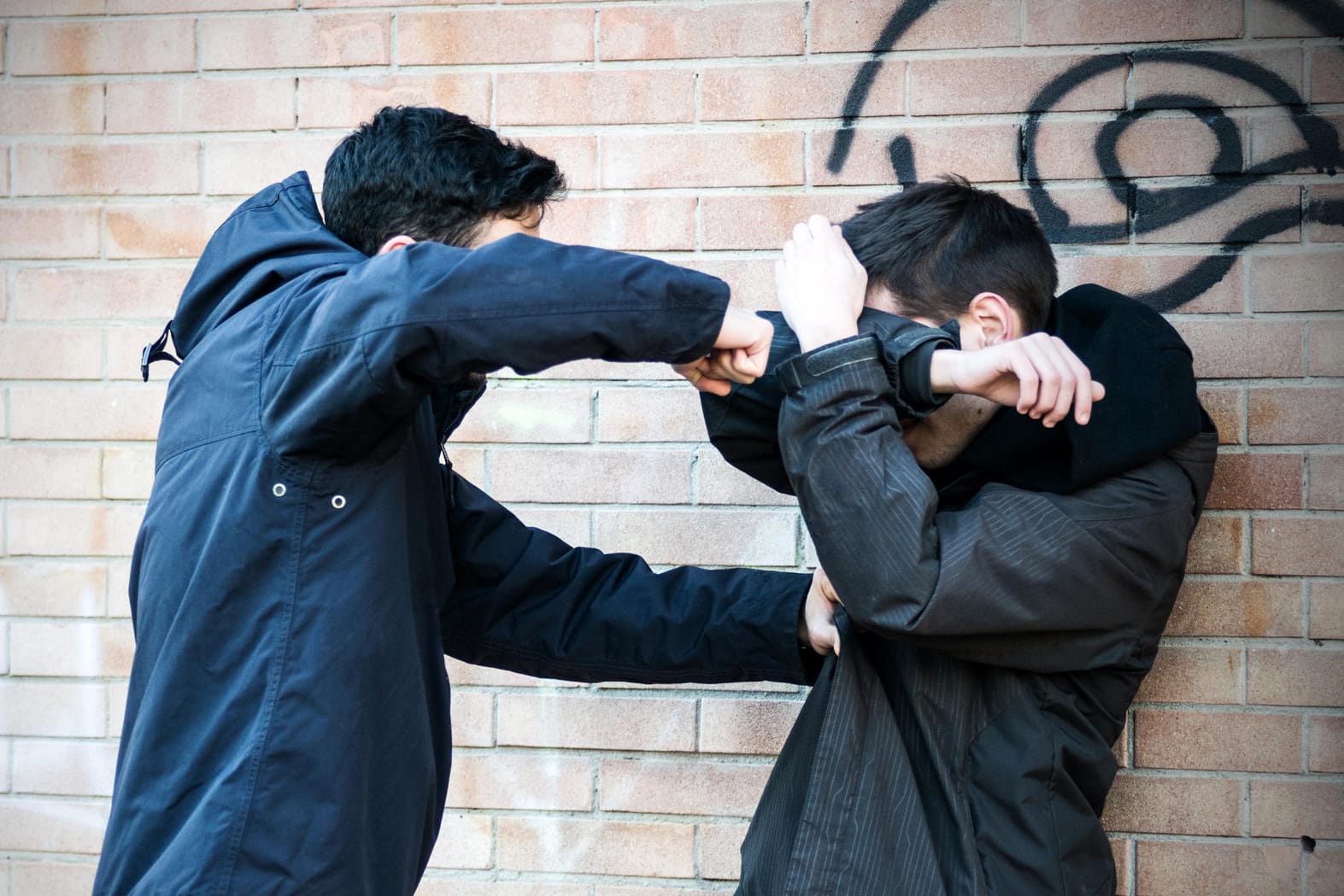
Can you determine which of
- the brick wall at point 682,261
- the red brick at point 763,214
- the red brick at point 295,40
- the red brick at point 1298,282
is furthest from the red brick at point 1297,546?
the red brick at point 295,40

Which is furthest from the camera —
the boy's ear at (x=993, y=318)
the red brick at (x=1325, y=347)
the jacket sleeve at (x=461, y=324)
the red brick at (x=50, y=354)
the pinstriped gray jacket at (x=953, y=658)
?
the red brick at (x=50, y=354)

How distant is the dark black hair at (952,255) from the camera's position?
1.79 meters

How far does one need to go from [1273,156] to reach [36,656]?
2.83 metres

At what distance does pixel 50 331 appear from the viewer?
103 inches

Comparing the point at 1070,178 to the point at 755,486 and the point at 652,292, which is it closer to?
the point at 755,486

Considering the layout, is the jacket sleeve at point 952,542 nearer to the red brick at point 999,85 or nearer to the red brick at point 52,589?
the red brick at point 999,85

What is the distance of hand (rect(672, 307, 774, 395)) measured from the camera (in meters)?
1.54

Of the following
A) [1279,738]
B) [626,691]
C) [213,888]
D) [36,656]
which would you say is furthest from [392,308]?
[1279,738]

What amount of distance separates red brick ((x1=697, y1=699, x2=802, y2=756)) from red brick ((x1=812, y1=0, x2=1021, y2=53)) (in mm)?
1332

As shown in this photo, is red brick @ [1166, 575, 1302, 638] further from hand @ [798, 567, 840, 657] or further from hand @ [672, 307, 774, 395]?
hand @ [672, 307, 774, 395]

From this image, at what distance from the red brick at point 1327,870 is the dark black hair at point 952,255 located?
130 centimetres

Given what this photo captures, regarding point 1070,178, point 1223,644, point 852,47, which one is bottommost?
point 1223,644

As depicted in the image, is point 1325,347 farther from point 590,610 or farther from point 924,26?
point 590,610

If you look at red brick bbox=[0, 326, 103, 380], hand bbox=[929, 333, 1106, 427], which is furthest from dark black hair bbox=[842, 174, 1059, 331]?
red brick bbox=[0, 326, 103, 380]
